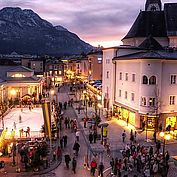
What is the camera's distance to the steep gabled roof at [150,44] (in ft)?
158

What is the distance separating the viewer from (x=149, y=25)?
5381cm

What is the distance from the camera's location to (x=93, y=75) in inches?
3167

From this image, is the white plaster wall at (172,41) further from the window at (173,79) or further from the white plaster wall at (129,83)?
the window at (173,79)

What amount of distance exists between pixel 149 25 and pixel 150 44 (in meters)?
6.72

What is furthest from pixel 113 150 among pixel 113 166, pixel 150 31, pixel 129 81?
pixel 150 31

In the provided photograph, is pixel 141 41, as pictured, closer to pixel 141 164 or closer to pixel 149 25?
pixel 149 25

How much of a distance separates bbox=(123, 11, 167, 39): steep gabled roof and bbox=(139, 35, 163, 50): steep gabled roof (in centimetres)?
317

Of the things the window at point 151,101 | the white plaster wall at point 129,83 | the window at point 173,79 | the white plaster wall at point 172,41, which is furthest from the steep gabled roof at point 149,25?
the window at point 151,101

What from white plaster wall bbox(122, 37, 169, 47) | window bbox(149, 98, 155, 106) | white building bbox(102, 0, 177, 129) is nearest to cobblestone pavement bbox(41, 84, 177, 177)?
white building bbox(102, 0, 177, 129)

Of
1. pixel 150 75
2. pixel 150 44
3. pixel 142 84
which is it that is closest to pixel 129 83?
pixel 142 84

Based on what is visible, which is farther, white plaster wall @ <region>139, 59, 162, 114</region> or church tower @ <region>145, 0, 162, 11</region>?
church tower @ <region>145, 0, 162, 11</region>

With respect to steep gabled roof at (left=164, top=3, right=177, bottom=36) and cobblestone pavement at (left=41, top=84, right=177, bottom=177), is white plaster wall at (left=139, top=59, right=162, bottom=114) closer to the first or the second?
cobblestone pavement at (left=41, top=84, right=177, bottom=177)

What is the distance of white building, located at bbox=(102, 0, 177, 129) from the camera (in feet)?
118

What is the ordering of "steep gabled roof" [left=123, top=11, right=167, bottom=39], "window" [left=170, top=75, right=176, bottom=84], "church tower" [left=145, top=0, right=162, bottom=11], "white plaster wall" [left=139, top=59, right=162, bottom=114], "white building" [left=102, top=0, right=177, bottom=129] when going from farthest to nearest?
"church tower" [left=145, top=0, right=162, bottom=11]
"steep gabled roof" [left=123, top=11, right=167, bottom=39]
"window" [left=170, top=75, right=176, bottom=84]
"white building" [left=102, top=0, right=177, bottom=129]
"white plaster wall" [left=139, top=59, right=162, bottom=114]
